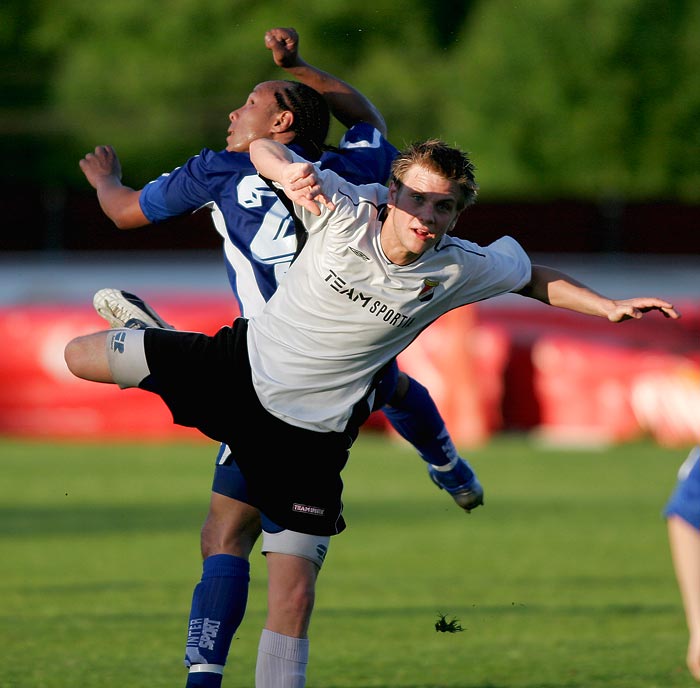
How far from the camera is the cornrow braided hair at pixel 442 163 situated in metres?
5.39

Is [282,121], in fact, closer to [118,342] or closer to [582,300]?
[118,342]

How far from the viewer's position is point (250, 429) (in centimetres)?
570

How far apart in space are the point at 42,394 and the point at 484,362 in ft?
19.7

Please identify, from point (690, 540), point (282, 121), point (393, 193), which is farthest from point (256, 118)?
point (690, 540)

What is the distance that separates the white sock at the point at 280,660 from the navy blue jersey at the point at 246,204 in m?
1.38

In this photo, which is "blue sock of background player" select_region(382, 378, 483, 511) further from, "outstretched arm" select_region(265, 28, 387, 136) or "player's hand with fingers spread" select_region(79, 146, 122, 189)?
"player's hand with fingers spread" select_region(79, 146, 122, 189)

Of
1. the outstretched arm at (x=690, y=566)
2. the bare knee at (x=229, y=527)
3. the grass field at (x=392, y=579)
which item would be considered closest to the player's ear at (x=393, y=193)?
the bare knee at (x=229, y=527)

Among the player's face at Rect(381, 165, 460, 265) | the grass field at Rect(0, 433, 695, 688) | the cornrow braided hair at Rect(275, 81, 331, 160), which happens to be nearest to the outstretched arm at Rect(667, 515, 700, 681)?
the player's face at Rect(381, 165, 460, 265)

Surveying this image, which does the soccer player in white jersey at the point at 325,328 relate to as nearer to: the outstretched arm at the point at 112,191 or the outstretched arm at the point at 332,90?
the outstretched arm at the point at 112,191

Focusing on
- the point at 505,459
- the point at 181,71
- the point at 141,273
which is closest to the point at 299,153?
the point at 505,459

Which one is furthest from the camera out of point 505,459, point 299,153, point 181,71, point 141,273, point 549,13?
point 181,71

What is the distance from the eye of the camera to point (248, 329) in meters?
5.79

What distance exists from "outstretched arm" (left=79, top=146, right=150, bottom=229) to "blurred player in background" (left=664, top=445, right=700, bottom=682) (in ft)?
9.10

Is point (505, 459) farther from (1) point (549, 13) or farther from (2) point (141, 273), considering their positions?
(1) point (549, 13)
